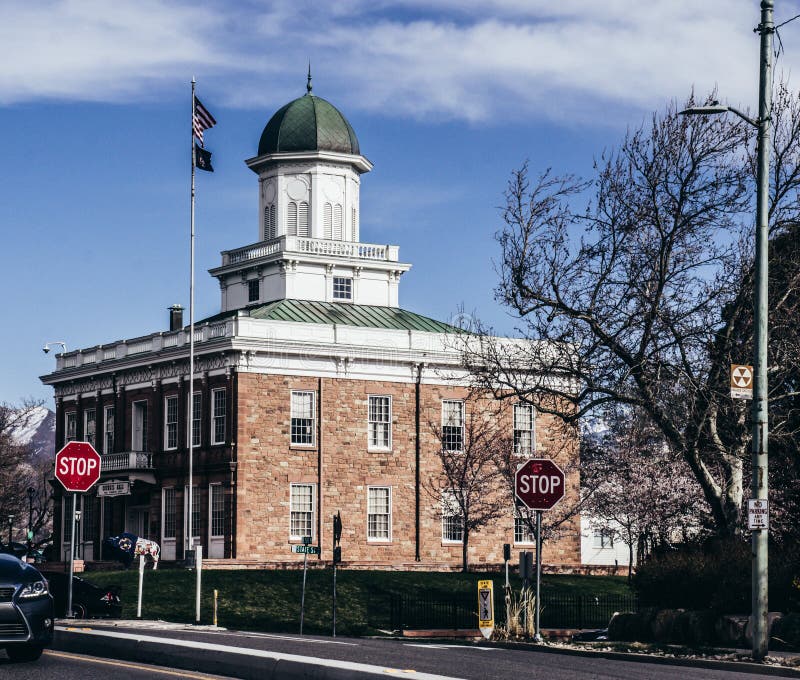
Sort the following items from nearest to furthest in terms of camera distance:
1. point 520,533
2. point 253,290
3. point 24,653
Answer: point 24,653 → point 520,533 → point 253,290

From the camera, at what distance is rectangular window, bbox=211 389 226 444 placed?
65.3 m

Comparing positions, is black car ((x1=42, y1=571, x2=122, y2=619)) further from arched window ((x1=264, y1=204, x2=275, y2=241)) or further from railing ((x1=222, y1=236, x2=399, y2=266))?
arched window ((x1=264, y1=204, x2=275, y2=241))

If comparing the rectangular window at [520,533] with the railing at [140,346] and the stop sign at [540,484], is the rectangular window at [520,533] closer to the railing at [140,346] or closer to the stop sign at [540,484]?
the railing at [140,346]

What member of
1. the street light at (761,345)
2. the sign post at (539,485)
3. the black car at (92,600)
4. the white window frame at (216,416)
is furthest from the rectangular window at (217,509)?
the street light at (761,345)

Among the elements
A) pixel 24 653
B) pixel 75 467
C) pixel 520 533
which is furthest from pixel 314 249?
pixel 24 653

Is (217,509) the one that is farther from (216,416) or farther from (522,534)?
(522,534)

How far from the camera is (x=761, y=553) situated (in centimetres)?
2416

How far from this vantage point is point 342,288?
73.8 m

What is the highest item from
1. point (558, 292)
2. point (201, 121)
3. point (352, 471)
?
point (201, 121)

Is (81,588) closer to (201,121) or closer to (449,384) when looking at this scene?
(201,121)

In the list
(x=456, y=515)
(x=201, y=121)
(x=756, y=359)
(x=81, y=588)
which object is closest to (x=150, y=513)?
(x=456, y=515)

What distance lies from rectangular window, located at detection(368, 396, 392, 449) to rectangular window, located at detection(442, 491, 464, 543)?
366cm

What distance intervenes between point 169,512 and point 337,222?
1741cm

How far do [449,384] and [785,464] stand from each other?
32.6 m
